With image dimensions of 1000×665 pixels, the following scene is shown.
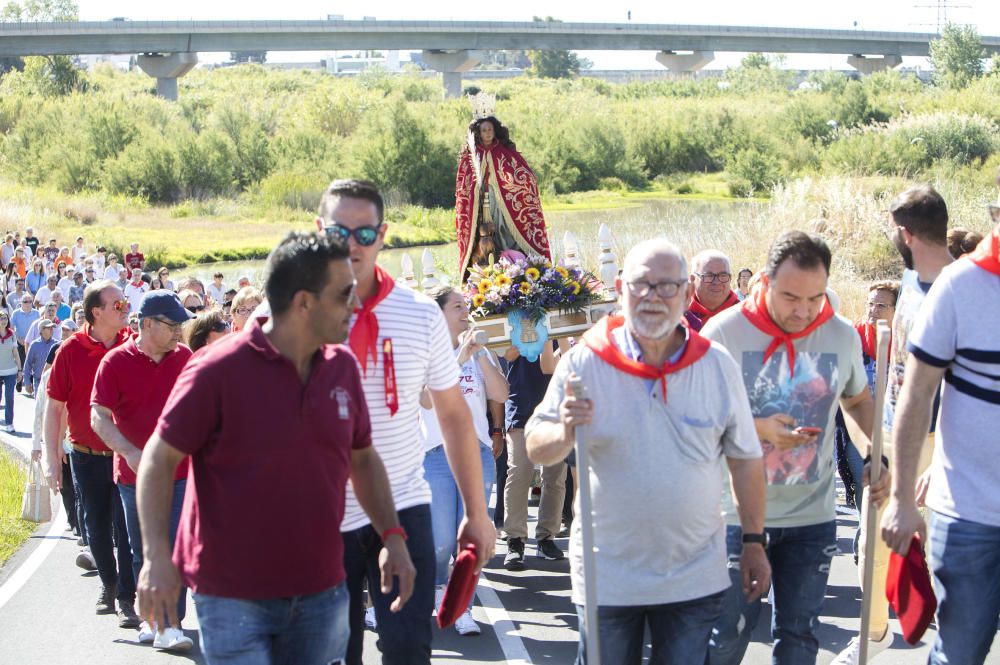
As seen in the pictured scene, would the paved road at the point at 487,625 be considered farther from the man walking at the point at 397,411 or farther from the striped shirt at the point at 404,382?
the striped shirt at the point at 404,382

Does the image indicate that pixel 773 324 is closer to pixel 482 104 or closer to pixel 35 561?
pixel 482 104

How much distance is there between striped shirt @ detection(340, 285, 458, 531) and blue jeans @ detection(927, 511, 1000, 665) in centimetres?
189

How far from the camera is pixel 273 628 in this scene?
4.17 meters

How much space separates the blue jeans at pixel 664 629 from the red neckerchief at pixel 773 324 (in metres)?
1.13

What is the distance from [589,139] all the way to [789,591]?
5661cm

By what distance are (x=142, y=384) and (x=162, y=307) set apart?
1.47 feet

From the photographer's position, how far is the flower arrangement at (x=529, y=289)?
9922mm

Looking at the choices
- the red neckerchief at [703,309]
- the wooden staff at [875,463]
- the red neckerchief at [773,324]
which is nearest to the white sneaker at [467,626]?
the red neckerchief at [703,309]

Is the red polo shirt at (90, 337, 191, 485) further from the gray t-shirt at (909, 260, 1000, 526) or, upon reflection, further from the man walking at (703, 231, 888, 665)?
the gray t-shirt at (909, 260, 1000, 526)

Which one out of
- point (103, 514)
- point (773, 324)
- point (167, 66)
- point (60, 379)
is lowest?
point (103, 514)

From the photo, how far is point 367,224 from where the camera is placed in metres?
4.99

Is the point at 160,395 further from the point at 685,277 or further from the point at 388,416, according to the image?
the point at 685,277

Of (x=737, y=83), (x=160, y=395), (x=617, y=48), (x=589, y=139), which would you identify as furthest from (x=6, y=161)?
(x=160, y=395)

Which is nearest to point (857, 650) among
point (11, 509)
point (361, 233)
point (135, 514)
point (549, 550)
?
point (549, 550)
